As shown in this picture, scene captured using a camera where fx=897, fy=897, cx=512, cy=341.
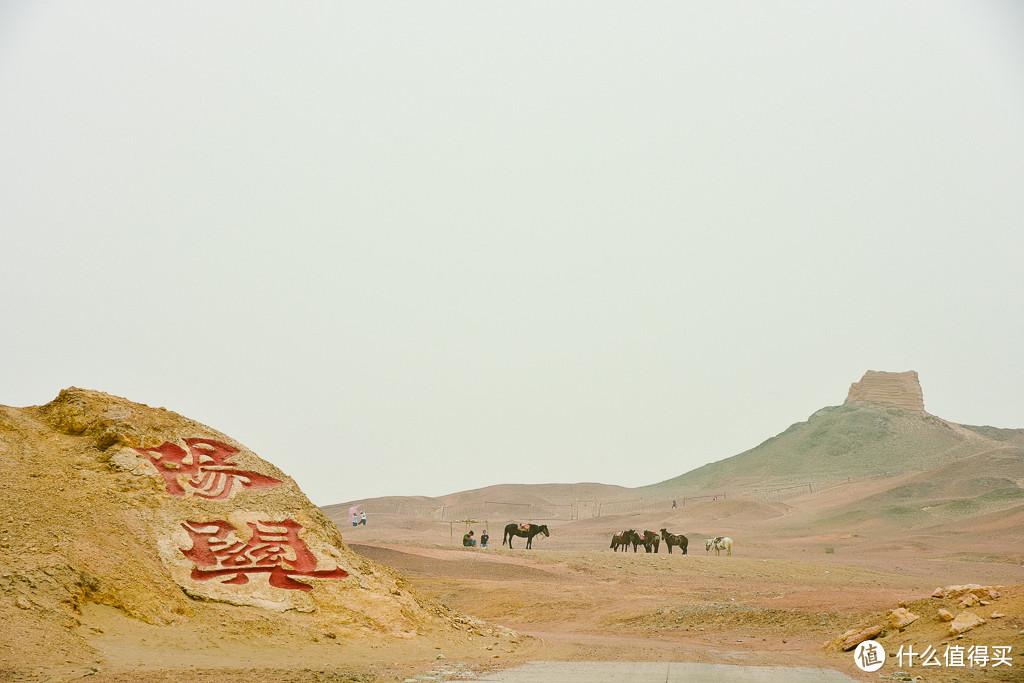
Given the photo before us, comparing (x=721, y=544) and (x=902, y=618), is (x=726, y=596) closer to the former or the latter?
(x=902, y=618)

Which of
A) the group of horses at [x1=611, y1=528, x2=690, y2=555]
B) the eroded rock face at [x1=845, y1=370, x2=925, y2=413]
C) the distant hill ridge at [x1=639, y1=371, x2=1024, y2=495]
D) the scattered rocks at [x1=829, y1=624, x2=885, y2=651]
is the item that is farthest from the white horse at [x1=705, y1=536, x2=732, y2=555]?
the eroded rock face at [x1=845, y1=370, x2=925, y2=413]

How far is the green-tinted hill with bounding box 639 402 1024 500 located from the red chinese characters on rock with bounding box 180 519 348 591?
100481 millimetres

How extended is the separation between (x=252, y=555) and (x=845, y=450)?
4626 inches

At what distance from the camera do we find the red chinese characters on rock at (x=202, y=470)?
15.9 metres

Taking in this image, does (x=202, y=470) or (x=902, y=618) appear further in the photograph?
(x=902, y=618)

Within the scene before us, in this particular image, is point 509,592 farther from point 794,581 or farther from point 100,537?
point 100,537

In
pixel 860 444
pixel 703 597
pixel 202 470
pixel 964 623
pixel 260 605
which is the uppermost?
pixel 860 444

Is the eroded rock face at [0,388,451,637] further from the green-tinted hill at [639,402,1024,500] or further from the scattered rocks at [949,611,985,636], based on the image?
the green-tinted hill at [639,402,1024,500]

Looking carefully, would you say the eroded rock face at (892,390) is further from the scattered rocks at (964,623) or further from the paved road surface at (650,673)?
the paved road surface at (650,673)

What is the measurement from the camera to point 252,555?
15016 millimetres

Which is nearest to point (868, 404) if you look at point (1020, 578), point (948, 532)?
point (948, 532)

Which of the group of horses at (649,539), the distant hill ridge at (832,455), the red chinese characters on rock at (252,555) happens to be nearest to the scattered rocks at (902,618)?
the red chinese characters on rock at (252,555)

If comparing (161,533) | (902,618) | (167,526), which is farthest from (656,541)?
(161,533)

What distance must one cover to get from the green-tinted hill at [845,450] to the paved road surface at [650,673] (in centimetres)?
9913
